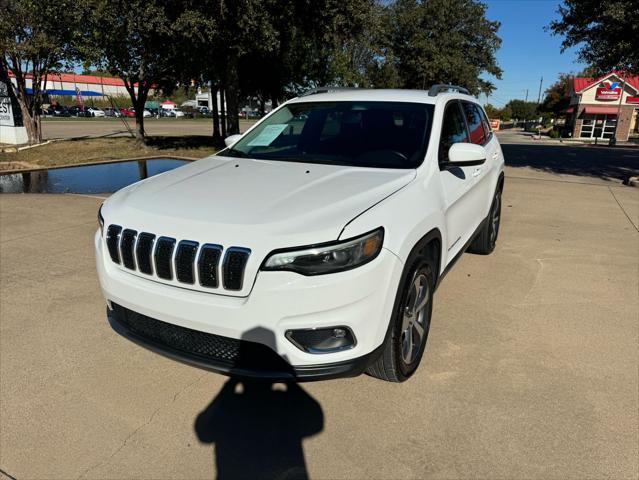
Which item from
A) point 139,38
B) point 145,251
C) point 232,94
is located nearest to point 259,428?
point 145,251

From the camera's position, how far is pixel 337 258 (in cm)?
225

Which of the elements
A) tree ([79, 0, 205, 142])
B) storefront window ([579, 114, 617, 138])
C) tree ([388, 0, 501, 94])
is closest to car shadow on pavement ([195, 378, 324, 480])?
tree ([79, 0, 205, 142])

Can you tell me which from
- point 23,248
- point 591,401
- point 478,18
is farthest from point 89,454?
point 478,18

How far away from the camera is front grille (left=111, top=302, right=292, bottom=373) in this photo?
7.61 feet

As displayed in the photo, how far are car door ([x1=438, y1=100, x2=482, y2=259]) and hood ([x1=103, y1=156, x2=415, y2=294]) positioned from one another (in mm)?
531

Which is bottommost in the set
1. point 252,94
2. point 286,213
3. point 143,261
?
point 143,261

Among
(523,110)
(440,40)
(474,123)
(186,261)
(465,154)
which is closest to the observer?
(186,261)

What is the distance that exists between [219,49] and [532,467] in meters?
14.4

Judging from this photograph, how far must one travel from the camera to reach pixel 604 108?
136 ft

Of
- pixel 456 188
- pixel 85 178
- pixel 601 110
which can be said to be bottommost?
pixel 85 178

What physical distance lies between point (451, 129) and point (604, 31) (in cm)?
1095

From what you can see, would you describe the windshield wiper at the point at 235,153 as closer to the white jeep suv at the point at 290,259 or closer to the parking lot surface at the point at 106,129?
the white jeep suv at the point at 290,259

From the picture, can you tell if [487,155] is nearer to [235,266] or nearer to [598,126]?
[235,266]

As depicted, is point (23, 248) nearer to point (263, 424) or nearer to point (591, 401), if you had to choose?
point (263, 424)
